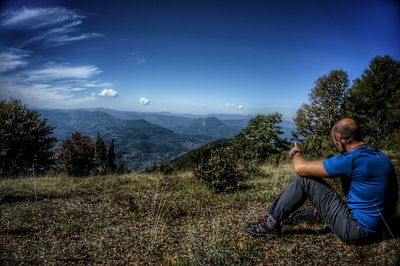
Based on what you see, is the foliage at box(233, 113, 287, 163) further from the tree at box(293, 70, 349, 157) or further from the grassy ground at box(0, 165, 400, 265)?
the grassy ground at box(0, 165, 400, 265)

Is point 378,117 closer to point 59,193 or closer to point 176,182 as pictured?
point 176,182

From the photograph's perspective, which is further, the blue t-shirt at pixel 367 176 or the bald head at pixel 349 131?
the bald head at pixel 349 131

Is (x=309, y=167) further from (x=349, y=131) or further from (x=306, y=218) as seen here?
(x=306, y=218)

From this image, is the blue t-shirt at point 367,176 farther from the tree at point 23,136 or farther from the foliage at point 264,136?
the tree at point 23,136

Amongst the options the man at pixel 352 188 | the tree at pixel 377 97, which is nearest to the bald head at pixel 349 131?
the man at pixel 352 188

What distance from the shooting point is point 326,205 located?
143 inches

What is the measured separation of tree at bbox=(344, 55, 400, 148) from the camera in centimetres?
3409

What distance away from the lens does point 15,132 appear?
3856 cm

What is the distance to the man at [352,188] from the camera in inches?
127

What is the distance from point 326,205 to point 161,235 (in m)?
2.82

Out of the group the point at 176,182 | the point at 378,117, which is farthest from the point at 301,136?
the point at 176,182

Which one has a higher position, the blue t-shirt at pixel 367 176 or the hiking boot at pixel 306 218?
the blue t-shirt at pixel 367 176

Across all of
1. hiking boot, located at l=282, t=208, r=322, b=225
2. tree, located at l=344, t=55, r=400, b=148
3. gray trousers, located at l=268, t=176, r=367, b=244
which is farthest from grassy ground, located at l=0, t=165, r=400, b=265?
tree, located at l=344, t=55, r=400, b=148

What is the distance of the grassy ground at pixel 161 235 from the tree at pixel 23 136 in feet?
119
